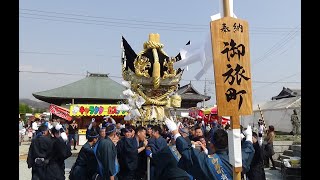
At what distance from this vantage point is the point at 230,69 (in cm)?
385

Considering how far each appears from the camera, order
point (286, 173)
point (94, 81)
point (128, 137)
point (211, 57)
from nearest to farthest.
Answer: point (211, 57) < point (128, 137) < point (286, 173) < point (94, 81)

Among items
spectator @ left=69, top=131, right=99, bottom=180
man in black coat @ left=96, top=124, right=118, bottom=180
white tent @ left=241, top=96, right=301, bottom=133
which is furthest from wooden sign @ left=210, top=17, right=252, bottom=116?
white tent @ left=241, top=96, right=301, bottom=133

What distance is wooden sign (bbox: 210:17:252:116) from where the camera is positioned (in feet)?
12.5

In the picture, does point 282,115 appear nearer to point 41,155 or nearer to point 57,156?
point 57,156

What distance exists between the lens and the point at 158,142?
6887 millimetres

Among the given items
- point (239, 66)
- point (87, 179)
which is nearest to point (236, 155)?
point (239, 66)

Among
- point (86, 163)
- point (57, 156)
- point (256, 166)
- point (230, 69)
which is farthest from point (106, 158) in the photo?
point (256, 166)

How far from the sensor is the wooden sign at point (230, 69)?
3.81 meters

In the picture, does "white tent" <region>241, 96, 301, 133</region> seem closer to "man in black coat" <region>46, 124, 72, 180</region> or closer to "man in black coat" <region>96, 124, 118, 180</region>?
"man in black coat" <region>46, 124, 72, 180</region>

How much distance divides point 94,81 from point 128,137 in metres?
21.3

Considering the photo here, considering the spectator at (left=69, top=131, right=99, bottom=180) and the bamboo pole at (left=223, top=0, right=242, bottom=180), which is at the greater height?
the bamboo pole at (left=223, top=0, right=242, bottom=180)

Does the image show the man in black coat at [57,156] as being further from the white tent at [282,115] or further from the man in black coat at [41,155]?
the white tent at [282,115]

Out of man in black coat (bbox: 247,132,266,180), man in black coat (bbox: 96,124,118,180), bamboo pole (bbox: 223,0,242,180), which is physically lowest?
man in black coat (bbox: 247,132,266,180)
